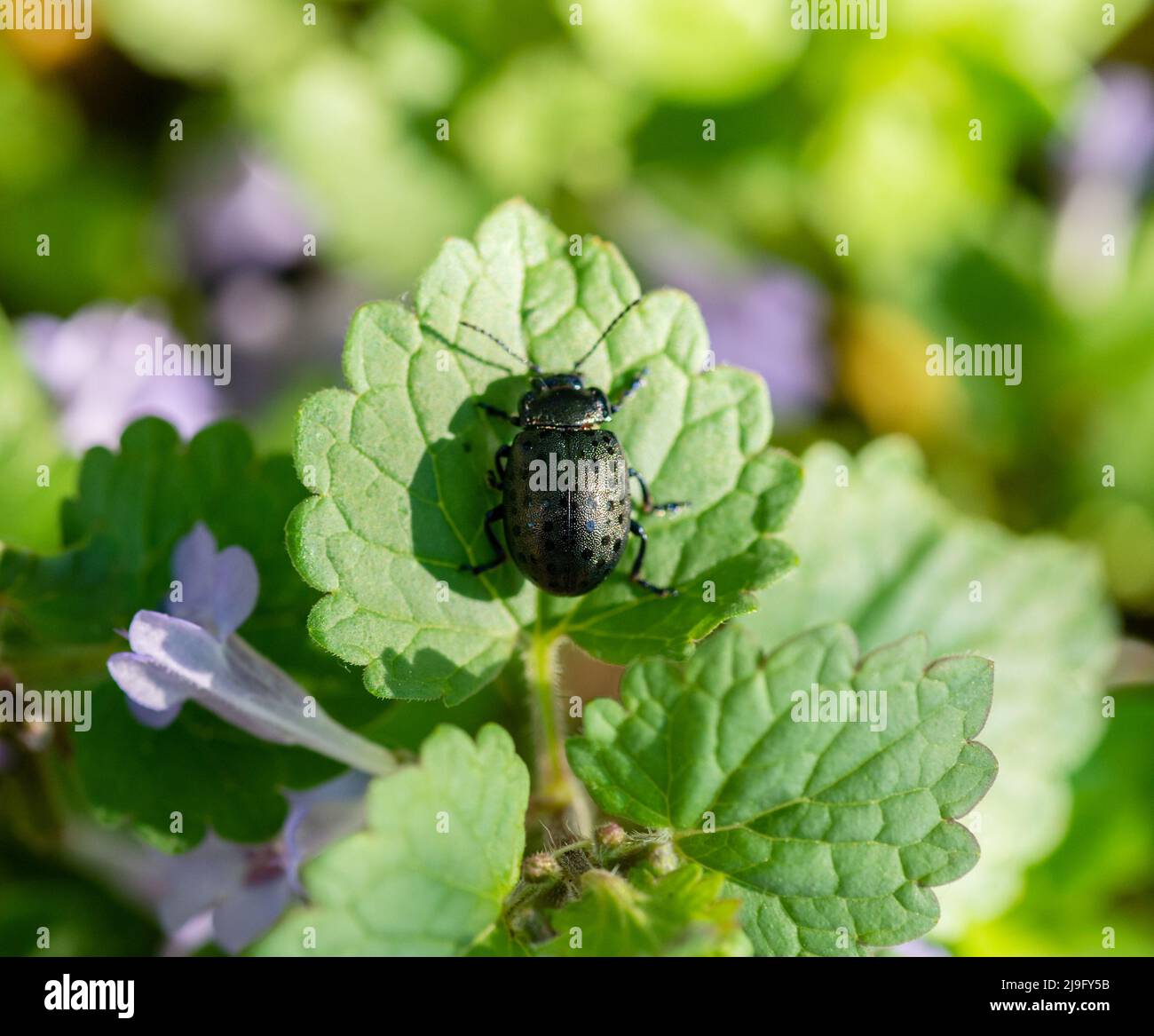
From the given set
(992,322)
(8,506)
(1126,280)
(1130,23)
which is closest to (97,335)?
(8,506)

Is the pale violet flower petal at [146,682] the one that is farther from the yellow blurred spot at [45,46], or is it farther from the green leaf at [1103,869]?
the yellow blurred spot at [45,46]

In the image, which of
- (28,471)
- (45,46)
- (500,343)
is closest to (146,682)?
(500,343)

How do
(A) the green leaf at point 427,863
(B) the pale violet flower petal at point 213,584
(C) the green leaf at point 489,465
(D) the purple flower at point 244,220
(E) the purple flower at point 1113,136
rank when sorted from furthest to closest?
(E) the purple flower at point 1113,136 → (D) the purple flower at point 244,220 → (B) the pale violet flower petal at point 213,584 → (C) the green leaf at point 489,465 → (A) the green leaf at point 427,863

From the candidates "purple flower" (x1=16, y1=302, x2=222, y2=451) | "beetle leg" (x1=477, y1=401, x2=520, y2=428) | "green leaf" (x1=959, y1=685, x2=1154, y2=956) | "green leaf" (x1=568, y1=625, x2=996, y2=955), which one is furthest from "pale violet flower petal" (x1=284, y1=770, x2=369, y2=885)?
"green leaf" (x1=959, y1=685, x2=1154, y2=956)

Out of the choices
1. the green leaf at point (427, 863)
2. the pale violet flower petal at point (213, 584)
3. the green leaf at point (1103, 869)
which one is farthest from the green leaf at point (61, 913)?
the green leaf at point (1103, 869)

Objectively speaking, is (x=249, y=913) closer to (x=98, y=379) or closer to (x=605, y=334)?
(x=605, y=334)

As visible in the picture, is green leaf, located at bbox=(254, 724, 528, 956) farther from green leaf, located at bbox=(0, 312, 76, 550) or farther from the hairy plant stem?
green leaf, located at bbox=(0, 312, 76, 550)

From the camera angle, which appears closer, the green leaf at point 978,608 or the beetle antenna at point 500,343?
the beetle antenna at point 500,343
